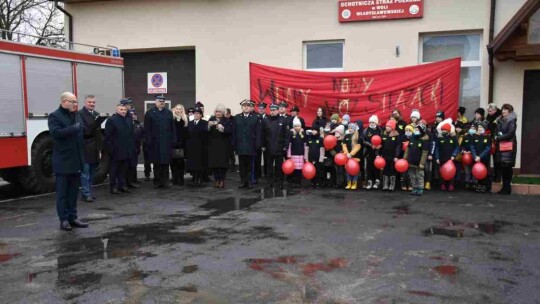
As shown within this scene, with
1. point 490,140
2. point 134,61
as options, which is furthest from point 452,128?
point 134,61

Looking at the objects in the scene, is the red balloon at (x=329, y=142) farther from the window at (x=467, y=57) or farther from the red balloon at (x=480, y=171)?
the window at (x=467, y=57)

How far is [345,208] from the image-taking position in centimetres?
891

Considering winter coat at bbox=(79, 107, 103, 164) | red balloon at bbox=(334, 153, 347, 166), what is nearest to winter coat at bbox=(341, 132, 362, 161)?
red balloon at bbox=(334, 153, 347, 166)

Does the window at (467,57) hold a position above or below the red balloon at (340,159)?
above

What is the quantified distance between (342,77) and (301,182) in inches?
123

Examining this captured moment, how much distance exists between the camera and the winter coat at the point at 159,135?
36.4 ft

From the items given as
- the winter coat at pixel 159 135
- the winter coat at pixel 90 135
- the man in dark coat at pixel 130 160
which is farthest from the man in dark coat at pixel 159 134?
the winter coat at pixel 90 135

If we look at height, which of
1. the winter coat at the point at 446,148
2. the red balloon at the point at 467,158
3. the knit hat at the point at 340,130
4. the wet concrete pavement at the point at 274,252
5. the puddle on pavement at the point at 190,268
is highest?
the knit hat at the point at 340,130

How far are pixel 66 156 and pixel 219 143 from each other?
4.51m

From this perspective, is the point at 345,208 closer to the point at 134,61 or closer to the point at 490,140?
the point at 490,140

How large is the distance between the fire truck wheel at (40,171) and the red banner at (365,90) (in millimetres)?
5614

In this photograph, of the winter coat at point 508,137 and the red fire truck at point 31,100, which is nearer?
the red fire truck at point 31,100

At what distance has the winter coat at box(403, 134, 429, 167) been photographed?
34.4 ft

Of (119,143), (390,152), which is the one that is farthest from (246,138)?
(390,152)
